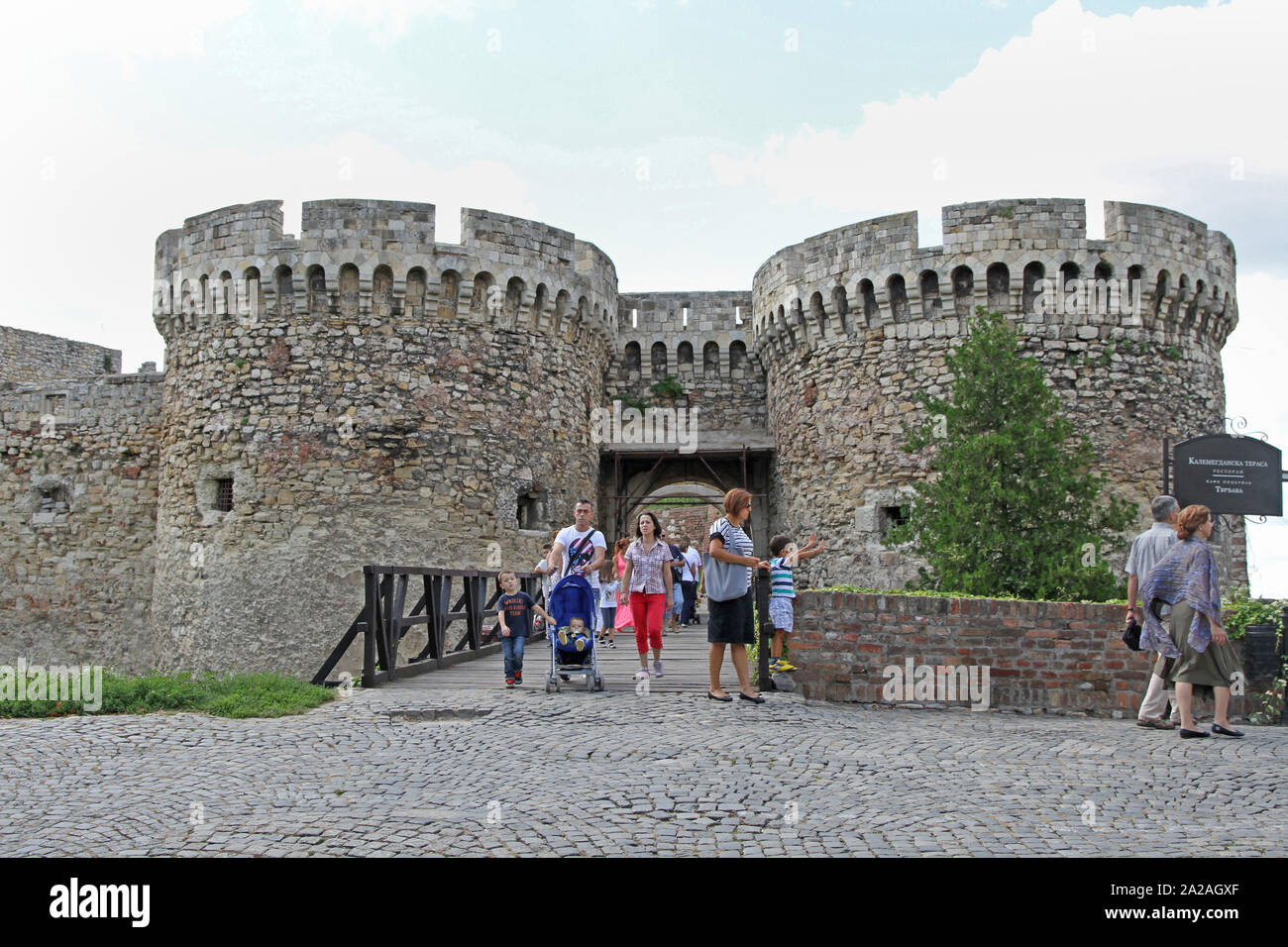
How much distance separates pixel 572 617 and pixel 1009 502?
4.71m

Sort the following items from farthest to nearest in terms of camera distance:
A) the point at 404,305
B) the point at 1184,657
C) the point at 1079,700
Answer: the point at 404,305
the point at 1079,700
the point at 1184,657

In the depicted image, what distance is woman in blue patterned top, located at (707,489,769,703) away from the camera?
272 inches

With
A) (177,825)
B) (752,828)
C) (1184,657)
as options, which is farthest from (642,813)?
(1184,657)

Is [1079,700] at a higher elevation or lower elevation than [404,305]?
lower

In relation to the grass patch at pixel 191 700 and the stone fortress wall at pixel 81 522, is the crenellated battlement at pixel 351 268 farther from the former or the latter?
the grass patch at pixel 191 700

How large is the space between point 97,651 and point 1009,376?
14168 millimetres

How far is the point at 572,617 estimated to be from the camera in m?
8.01

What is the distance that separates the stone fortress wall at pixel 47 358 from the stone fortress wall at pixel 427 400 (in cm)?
472

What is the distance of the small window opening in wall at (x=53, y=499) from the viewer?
1658 centimetres

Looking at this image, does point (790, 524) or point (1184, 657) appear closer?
point (1184, 657)

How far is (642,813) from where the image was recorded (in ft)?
14.0

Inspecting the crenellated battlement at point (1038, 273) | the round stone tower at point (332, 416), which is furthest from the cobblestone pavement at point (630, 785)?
the crenellated battlement at point (1038, 273)

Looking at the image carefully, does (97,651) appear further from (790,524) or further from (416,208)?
(790,524)

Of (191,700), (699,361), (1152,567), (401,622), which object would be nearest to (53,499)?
(401,622)
